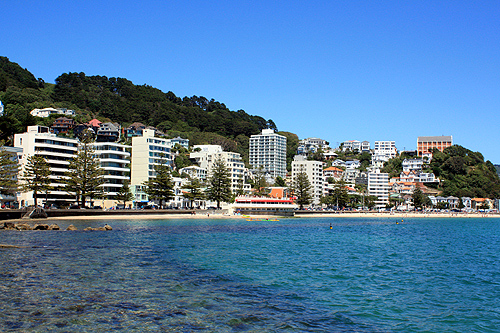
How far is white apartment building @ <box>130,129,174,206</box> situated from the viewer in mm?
98875

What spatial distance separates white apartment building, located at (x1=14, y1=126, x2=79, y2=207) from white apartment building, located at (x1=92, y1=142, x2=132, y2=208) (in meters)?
6.33

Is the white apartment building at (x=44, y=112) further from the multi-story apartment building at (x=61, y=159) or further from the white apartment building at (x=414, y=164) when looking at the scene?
the white apartment building at (x=414, y=164)

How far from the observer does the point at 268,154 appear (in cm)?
19438

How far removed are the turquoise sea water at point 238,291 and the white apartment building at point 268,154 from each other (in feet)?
527

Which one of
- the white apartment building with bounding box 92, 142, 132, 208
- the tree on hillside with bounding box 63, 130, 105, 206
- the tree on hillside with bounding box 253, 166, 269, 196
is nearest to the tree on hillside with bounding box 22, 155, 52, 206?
the tree on hillside with bounding box 63, 130, 105, 206

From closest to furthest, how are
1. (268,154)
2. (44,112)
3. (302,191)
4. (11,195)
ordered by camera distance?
(11,195)
(302,191)
(44,112)
(268,154)

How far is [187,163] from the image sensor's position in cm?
14275

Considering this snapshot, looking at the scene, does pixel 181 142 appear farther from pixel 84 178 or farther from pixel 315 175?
pixel 84 178

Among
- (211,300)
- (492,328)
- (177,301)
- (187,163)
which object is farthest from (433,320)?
(187,163)

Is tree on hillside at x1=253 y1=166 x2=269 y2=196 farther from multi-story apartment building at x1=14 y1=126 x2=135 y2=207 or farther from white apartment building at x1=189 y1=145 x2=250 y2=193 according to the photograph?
multi-story apartment building at x1=14 y1=126 x2=135 y2=207

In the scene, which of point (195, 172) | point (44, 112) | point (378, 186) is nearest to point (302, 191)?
point (195, 172)

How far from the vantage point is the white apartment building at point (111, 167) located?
90.0 meters

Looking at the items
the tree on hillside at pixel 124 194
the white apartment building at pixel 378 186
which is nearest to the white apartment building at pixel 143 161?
the tree on hillside at pixel 124 194

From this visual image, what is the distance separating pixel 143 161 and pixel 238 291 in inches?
3383
